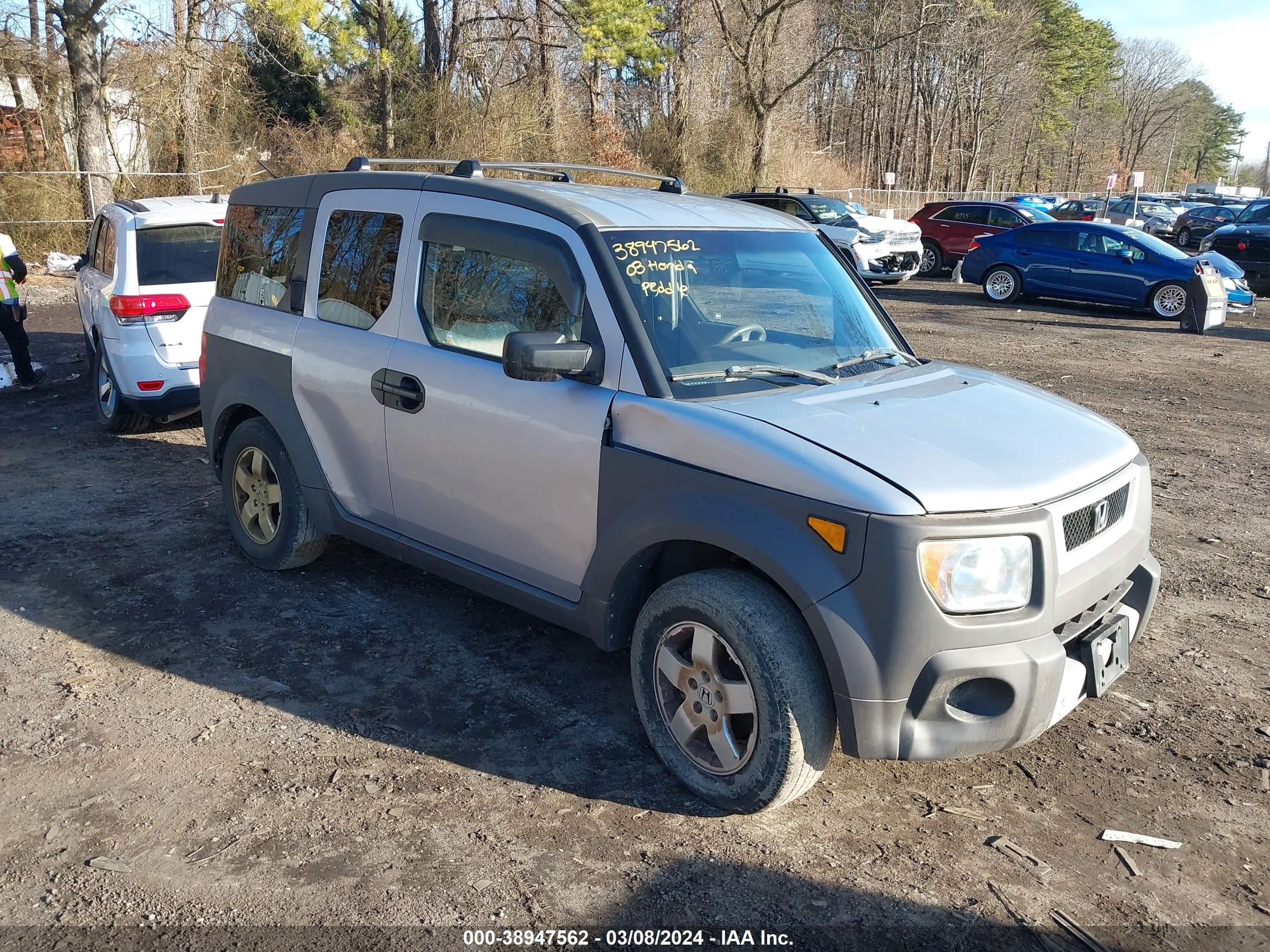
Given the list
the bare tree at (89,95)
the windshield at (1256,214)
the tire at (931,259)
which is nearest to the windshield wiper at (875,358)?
the bare tree at (89,95)

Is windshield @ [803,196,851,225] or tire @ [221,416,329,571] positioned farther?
windshield @ [803,196,851,225]

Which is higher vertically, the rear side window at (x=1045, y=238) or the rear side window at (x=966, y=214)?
the rear side window at (x=966, y=214)

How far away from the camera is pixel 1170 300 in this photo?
17125 mm

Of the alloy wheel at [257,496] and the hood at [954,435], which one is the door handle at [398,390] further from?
the hood at [954,435]

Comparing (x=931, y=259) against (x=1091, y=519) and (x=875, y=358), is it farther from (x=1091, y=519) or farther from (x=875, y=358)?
(x=1091, y=519)

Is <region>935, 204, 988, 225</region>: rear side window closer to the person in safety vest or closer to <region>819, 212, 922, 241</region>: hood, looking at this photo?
<region>819, 212, 922, 241</region>: hood

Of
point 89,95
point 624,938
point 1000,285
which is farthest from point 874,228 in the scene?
point 624,938

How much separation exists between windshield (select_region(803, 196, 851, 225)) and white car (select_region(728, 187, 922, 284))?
10 mm

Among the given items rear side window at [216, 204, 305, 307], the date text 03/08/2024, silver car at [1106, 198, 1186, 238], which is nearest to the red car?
silver car at [1106, 198, 1186, 238]

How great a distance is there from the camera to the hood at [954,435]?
3088 millimetres

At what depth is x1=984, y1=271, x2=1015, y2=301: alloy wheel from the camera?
19203 mm

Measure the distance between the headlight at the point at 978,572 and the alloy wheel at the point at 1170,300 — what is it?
634 inches

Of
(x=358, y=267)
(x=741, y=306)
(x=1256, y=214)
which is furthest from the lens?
(x=1256, y=214)

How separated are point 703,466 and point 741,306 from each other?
97 centimetres
